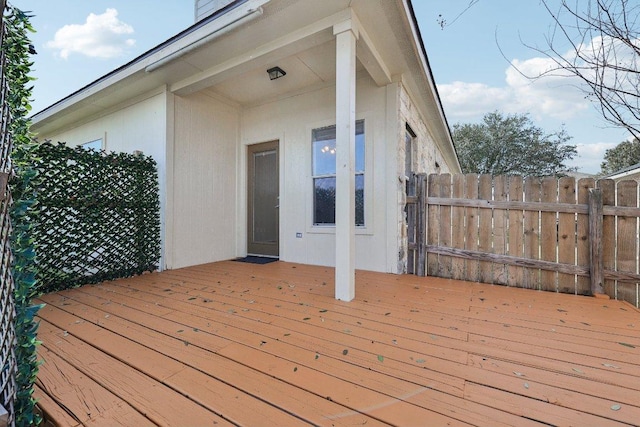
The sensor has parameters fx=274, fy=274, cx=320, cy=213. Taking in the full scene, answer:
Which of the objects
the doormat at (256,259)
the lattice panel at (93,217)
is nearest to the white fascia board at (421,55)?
the doormat at (256,259)

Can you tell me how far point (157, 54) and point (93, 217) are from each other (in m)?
2.22

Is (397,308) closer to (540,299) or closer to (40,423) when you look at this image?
(540,299)

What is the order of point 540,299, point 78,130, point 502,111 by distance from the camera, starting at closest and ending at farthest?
point 540,299
point 78,130
point 502,111

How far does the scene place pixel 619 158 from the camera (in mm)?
14219

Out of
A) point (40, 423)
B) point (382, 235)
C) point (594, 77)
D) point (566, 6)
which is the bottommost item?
point (40, 423)

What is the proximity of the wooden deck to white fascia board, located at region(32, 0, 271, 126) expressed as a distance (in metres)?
2.66

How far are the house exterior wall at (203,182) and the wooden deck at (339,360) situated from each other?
5.28ft

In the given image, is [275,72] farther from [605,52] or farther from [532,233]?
[532,233]

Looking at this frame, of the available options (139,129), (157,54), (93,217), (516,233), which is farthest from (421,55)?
(93,217)

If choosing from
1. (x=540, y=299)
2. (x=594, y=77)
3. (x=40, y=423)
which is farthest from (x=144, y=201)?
(x=594, y=77)

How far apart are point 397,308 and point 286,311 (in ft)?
3.26

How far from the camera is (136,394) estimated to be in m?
1.32

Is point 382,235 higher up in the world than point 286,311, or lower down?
higher up

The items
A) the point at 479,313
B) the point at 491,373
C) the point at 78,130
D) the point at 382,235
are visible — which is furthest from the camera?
the point at 78,130
